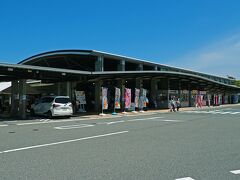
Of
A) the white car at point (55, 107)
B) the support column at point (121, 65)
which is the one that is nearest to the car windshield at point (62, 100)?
the white car at point (55, 107)

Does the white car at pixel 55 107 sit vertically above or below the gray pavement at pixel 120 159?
above

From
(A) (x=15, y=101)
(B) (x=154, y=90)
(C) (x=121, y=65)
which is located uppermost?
(C) (x=121, y=65)

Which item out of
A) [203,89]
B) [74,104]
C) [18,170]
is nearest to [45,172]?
[18,170]

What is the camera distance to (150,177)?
5504 millimetres

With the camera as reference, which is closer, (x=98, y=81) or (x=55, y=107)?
(x=55, y=107)

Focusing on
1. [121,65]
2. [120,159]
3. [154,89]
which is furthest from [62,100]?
[154,89]

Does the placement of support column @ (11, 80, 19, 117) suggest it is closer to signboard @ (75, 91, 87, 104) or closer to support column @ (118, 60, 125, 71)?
signboard @ (75, 91, 87, 104)

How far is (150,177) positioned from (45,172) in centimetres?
218

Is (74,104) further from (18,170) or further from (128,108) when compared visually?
(18,170)

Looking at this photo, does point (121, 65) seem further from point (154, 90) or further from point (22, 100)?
point (22, 100)

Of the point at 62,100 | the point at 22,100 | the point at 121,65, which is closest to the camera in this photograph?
the point at 62,100

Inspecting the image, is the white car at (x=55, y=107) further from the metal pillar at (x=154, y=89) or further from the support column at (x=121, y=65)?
the metal pillar at (x=154, y=89)

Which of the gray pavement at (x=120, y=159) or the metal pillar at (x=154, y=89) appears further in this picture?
the metal pillar at (x=154, y=89)

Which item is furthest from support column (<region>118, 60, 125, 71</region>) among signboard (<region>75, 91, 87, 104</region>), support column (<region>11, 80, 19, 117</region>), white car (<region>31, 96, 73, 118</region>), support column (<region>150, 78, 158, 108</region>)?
white car (<region>31, 96, 73, 118</region>)
